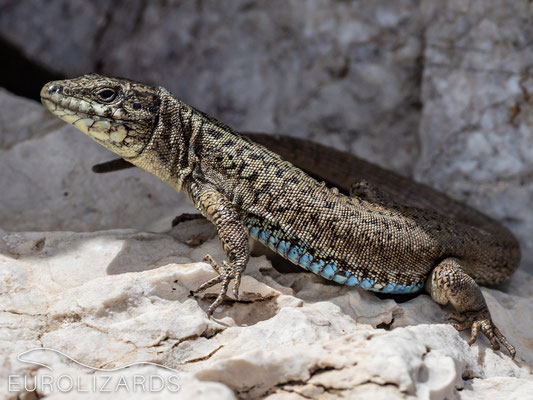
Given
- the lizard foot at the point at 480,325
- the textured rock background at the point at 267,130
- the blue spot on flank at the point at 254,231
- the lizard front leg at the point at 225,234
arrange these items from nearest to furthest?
the textured rock background at the point at 267,130
the lizard front leg at the point at 225,234
the lizard foot at the point at 480,325
the blue spot on flank at the point at 254,231

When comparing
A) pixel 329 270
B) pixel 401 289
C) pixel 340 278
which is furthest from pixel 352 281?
pixel 401 289

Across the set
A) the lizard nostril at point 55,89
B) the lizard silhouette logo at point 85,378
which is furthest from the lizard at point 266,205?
the lizard silhouette logo at point 85,378

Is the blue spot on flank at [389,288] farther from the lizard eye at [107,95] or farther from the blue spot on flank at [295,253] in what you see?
the lizard eye at [107,95]

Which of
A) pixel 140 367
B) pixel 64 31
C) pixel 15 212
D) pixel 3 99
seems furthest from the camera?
pixel 64 31

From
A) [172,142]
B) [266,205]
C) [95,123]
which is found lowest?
[266,205]

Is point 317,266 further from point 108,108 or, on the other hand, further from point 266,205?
point 108,108

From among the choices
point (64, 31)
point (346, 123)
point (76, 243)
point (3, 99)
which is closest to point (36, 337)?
point (76, 243)

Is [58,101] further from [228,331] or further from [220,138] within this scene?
[228,331]
